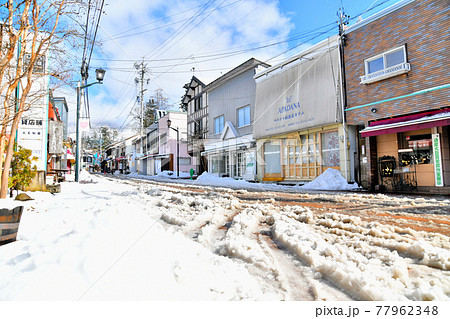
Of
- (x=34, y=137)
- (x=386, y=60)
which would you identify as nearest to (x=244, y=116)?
(x=386, y=60)

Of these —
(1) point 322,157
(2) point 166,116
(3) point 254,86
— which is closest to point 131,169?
(2) point 166,116

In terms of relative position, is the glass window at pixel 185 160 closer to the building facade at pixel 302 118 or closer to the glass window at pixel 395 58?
the building facade at pixel 302 118

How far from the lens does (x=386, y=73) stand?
9.91 meters

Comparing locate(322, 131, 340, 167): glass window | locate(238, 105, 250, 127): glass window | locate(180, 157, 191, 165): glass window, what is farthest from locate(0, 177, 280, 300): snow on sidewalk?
locate(180, 157, 191, 165): glass window

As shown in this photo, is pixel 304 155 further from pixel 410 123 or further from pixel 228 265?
pixel 228 265

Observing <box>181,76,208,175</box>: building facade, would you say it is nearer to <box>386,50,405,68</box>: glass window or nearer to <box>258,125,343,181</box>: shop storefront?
<box>258,125,343,181</box>: shop storefront

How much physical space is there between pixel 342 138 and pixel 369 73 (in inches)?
122

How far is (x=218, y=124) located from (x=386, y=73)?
14367 mm

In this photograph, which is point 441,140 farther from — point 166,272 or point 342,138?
point 166,272

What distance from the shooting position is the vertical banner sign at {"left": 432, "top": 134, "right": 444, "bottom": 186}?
8.73 meters

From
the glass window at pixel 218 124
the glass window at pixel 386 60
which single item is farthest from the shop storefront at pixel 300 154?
the glass window at pixel 218 124

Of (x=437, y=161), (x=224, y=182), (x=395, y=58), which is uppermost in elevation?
(x=395, y=58)

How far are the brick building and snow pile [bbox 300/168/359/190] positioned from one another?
2.82ft

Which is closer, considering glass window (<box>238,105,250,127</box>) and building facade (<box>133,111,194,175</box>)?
glass window (<box>238,105,250,127</box>)
